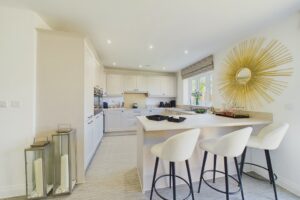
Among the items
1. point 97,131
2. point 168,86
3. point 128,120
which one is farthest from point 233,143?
point 168,86

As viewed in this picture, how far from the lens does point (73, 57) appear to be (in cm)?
203

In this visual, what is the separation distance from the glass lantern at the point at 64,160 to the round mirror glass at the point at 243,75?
293 centimetres

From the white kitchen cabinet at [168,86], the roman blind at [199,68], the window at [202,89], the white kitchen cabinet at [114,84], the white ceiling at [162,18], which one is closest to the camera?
the white ceiling at [162,18]

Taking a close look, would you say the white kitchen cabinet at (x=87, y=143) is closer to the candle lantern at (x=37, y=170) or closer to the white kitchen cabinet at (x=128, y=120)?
the candle lantern at (x=37, y=170)

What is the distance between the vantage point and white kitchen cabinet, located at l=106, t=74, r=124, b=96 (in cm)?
528

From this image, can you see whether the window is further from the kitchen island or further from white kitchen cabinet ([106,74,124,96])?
white kitchen cabinet ([106,74,124,96])

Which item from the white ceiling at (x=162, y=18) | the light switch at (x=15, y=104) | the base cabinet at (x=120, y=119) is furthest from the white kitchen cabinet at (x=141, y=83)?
the light switch at (x=15, y=104)

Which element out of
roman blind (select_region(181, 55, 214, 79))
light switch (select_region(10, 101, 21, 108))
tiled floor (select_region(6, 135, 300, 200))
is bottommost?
tiled floor (select_region(6, 135, 300, 200))

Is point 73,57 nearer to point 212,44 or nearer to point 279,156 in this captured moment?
point 212,44

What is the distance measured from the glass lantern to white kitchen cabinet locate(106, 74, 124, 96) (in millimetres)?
3377

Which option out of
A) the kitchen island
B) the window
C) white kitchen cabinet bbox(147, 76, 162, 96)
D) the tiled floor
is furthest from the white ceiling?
white kitchen cabinet bbox(147, 76, 162, 96)

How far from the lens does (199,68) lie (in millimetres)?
4148

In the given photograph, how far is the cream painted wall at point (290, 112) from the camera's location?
188cm

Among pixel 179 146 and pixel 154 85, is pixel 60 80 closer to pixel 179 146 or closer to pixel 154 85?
pixel 179 146
